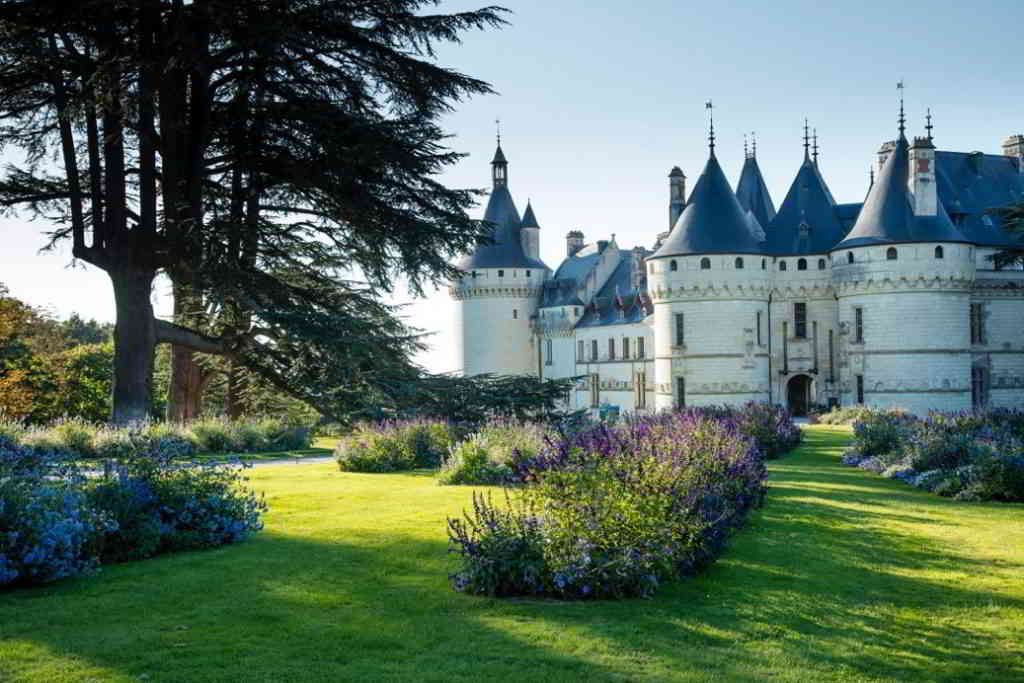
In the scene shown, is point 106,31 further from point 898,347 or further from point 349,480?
point 898,347

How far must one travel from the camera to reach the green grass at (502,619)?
233 inches

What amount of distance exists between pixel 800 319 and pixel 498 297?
1706 centimetres

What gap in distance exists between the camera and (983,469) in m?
13.9

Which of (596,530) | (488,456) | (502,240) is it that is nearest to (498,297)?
(502,240)

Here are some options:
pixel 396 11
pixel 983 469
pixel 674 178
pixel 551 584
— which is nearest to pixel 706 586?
pixel 551 584

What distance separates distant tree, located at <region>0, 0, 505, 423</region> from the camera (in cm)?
→ 1858

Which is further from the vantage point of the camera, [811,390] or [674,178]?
[674,178]

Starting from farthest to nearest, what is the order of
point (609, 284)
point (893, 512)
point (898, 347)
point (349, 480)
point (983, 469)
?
point (609, 284)
point (898, 347)
point (349, 480)
point (983, 469)
point (893, 512)

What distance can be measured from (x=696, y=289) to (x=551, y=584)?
31.7 meters

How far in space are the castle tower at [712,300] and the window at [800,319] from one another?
252cm

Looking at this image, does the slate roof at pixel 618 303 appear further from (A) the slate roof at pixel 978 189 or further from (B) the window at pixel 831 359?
(A) the slate roof at pixel 978 189

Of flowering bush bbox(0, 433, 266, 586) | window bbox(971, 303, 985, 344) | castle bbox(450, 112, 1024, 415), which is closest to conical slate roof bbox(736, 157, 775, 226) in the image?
castle bbox(450, 112, 1024, 415)

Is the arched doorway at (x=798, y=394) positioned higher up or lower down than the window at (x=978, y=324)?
lower down

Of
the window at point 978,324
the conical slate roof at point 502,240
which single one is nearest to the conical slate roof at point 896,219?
the window at point 978,324
